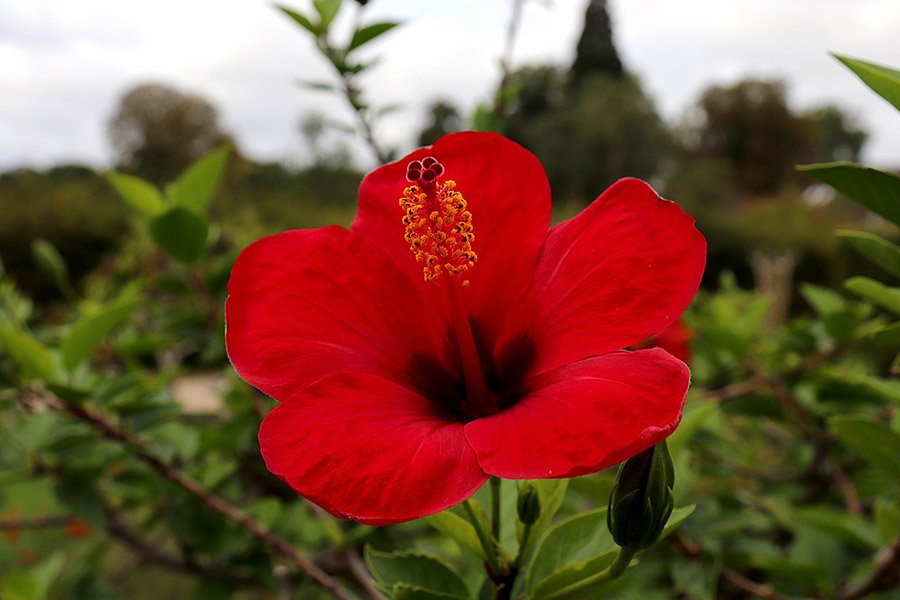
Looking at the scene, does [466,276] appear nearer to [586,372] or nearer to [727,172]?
[586,372]

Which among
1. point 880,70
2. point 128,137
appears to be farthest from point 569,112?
point 880,70

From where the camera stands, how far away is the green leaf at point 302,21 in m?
1.07

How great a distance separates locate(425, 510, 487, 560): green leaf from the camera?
62 cm

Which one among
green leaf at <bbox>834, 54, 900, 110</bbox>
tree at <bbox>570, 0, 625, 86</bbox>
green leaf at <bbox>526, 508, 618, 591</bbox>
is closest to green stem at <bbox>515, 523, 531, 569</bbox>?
green leaf at <bbox>526, 508, 618, 591</bbox>

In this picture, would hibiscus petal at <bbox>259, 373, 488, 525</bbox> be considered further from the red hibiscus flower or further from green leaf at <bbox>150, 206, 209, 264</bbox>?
green leaf at <bbox>150, 206, 209, 264</bbox>

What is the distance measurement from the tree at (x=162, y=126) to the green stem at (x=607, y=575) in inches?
927

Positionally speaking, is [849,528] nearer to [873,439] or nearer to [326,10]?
[873,439]

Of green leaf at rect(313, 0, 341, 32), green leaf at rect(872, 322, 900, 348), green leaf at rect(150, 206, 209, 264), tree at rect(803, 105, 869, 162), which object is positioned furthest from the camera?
tree at rect(803, 105, 869, 162)

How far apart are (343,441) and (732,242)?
1602 cm

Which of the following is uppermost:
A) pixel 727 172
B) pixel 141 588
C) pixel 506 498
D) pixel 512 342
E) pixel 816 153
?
pixel 512 342

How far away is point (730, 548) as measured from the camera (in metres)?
1.20

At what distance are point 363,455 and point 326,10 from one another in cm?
85

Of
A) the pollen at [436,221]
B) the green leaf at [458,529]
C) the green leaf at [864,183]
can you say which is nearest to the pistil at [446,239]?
the pollen at [436,221]

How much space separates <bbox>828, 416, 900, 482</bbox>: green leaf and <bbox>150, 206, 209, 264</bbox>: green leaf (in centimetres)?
103
